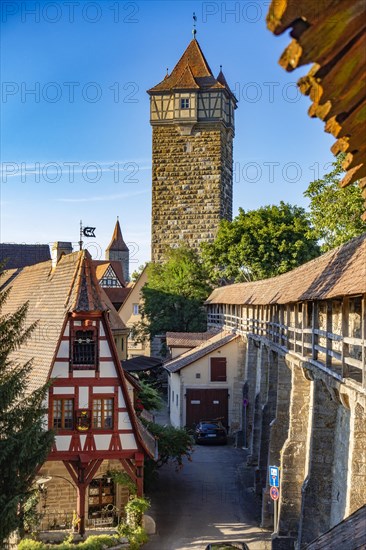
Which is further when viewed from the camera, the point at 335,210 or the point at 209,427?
the point at 209,427

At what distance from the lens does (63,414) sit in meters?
21.3

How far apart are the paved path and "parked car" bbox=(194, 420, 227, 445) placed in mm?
1785

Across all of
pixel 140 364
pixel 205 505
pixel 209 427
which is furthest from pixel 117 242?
pixel 205 505

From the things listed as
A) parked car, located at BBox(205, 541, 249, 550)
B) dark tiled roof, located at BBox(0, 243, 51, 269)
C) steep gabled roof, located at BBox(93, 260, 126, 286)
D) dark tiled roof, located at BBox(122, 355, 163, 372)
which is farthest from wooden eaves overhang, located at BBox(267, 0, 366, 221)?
steep gabled roof, located at BBox(93, 260, 126, 286)

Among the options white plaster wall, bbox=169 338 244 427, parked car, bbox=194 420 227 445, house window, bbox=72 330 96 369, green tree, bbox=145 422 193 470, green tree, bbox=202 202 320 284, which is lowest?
parked car, bbox=194 420 227 445

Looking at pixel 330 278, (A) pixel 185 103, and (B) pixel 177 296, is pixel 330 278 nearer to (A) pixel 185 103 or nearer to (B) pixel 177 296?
(B) pixel 177 296

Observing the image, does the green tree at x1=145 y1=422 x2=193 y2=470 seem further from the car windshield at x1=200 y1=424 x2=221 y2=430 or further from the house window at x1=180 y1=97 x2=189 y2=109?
the house window at x1=180 y1=97 x2=189 y2=109

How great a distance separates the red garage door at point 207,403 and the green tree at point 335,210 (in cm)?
995

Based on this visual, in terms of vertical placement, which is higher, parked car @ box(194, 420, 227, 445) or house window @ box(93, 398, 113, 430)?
house window @ box(93, 398, 113, 430)

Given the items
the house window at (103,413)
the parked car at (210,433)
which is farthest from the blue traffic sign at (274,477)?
the parked car at (210,433)

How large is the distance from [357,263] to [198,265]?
38618 millimetres

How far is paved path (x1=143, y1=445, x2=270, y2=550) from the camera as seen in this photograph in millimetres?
20906

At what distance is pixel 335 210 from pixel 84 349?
1306cm

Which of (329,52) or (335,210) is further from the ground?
(335,210)
